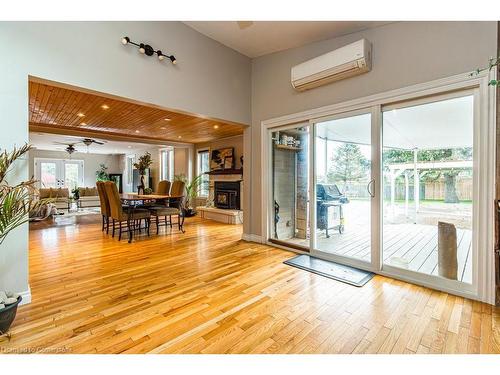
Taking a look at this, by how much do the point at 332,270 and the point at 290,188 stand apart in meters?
1.51

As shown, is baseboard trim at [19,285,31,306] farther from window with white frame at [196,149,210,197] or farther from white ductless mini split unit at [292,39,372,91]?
window with white frame at [196,149,210,197]

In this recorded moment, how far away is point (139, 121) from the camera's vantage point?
466cm

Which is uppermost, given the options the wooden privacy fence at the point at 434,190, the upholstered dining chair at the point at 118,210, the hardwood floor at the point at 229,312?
the wooden privacy fence at the point at 434,190

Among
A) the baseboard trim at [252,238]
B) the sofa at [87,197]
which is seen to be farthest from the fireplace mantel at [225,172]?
the sofa at [87,197]

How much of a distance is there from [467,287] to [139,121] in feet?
17.6

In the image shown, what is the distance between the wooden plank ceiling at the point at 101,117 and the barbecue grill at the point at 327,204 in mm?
1837

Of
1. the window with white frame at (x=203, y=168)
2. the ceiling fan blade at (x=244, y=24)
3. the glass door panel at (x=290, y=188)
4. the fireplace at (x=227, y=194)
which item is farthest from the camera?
the window with white frame at (x=203, y=168)

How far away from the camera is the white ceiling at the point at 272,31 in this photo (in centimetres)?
287

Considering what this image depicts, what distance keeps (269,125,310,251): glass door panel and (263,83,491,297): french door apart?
4 cm

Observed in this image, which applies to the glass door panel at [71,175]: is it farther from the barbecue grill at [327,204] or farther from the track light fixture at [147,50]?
the barbecue grill at [327,204]

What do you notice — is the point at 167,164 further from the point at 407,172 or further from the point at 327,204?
the point at 407,172

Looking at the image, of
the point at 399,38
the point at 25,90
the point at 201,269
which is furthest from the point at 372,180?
the point at 25,90

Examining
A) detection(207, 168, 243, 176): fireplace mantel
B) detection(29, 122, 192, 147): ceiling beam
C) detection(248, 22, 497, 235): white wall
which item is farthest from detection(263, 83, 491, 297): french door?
detection(29, 122, 192, 147): ceiling beam

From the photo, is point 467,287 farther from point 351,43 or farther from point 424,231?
point 351,43
